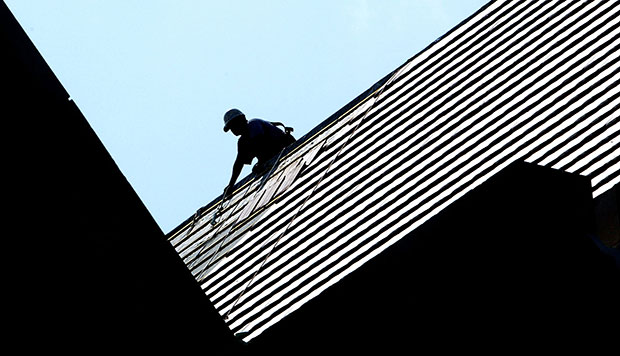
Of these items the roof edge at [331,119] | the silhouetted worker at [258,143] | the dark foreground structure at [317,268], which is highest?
the silhouetted worker at [258,143]

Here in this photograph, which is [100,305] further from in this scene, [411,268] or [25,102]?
[411,268]

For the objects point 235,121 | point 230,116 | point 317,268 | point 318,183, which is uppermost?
point 230,116

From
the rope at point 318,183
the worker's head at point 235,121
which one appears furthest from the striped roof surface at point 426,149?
the worker's head at point 235,121

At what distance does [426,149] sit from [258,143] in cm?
477

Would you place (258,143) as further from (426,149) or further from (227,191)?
(426,149)

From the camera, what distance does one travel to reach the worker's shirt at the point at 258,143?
39.2 feet

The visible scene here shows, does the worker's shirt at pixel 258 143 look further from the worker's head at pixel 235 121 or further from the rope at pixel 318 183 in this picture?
the rope at pixel 318 183

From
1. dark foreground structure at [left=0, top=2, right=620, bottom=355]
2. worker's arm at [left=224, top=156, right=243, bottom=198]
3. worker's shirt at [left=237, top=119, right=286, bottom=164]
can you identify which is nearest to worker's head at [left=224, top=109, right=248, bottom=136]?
worker's shirt at [left=237, top=119, right=286, bottom=164]

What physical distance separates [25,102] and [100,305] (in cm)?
102

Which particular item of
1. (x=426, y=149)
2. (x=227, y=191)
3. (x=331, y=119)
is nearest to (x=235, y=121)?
(x=227, y=191)

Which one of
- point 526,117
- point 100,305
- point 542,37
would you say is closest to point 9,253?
point 100,305

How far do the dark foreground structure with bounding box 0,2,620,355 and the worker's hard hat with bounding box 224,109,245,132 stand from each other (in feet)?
17.8

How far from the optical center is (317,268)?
660cm

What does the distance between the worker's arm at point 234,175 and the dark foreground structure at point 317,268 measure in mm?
4537
